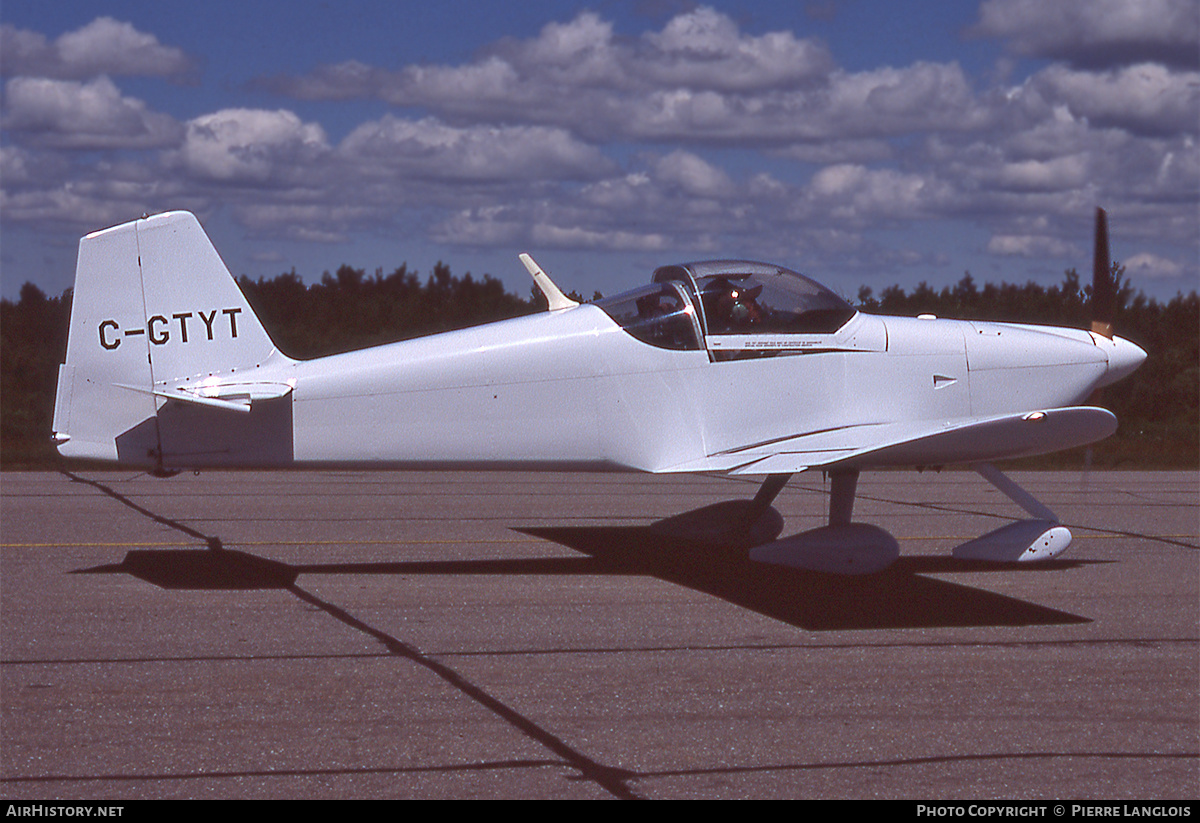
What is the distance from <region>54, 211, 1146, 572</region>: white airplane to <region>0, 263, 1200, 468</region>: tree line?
25.1 feet

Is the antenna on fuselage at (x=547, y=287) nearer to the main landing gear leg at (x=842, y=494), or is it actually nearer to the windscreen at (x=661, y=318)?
the windscreen at (x=661, y=318)

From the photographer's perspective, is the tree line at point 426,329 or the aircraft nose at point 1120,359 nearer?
the aircraft nose at point 1120,359

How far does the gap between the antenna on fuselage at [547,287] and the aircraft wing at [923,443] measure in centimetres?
175

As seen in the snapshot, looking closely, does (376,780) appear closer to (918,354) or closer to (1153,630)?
(1153,630)

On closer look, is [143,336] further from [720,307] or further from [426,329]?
[426,329]

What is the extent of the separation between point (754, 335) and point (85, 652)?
4994mm

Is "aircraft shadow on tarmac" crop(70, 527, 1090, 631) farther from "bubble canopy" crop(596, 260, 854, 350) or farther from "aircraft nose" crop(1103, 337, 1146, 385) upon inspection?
"bubble canopy" crop(596, 260, 854, 350)

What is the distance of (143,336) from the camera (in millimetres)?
8750

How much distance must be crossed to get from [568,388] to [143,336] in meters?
3.04

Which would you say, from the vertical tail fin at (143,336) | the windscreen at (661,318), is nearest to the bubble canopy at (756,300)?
the windscreen at (661,318)

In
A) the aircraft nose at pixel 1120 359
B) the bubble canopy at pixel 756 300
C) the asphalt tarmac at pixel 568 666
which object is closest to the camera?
the asphalt tarmac at pixel 568 666

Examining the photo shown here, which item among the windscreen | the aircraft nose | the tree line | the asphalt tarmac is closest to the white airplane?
the windscreen

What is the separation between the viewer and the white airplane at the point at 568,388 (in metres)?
8.62

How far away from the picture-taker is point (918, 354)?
31.0 ft
